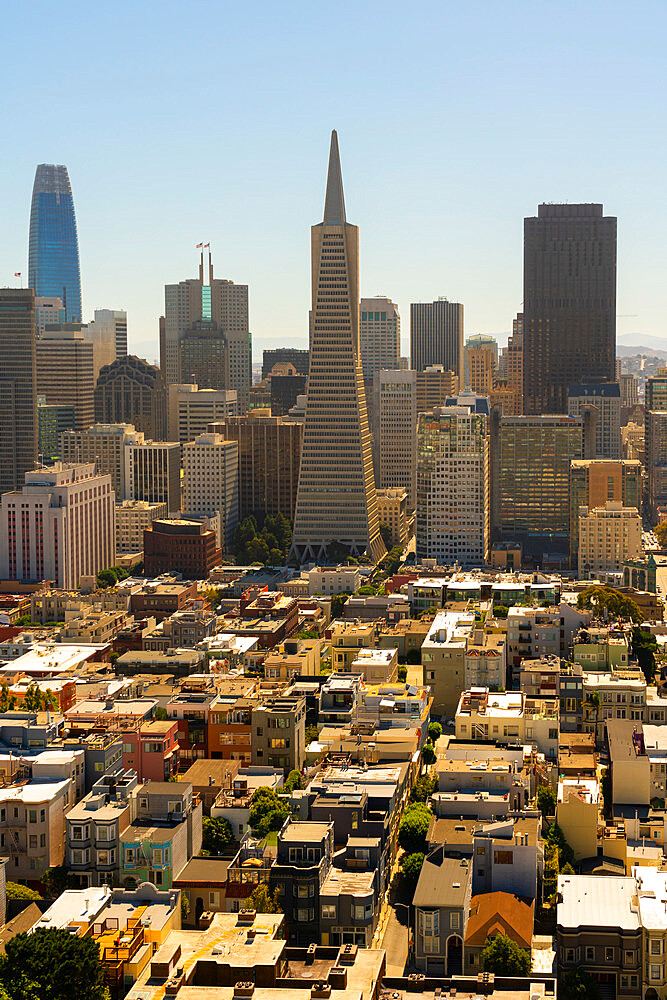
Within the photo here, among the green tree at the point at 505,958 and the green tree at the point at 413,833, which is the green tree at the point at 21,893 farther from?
the green tree at the point at 505,958

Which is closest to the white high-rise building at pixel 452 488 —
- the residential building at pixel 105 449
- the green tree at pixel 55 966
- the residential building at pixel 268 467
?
the residential building at pixel 268 467

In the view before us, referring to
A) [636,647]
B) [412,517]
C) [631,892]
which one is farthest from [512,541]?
[631,892]

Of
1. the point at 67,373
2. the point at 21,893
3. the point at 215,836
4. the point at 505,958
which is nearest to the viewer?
the point at 505,958

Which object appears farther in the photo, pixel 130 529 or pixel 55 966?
pixel 130 529

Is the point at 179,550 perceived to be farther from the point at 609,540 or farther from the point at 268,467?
the point at 609,540

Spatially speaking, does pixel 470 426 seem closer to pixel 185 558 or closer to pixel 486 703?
pixel 185 558

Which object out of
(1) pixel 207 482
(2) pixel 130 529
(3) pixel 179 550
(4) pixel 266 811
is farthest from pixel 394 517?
(4) pixel 266 811
